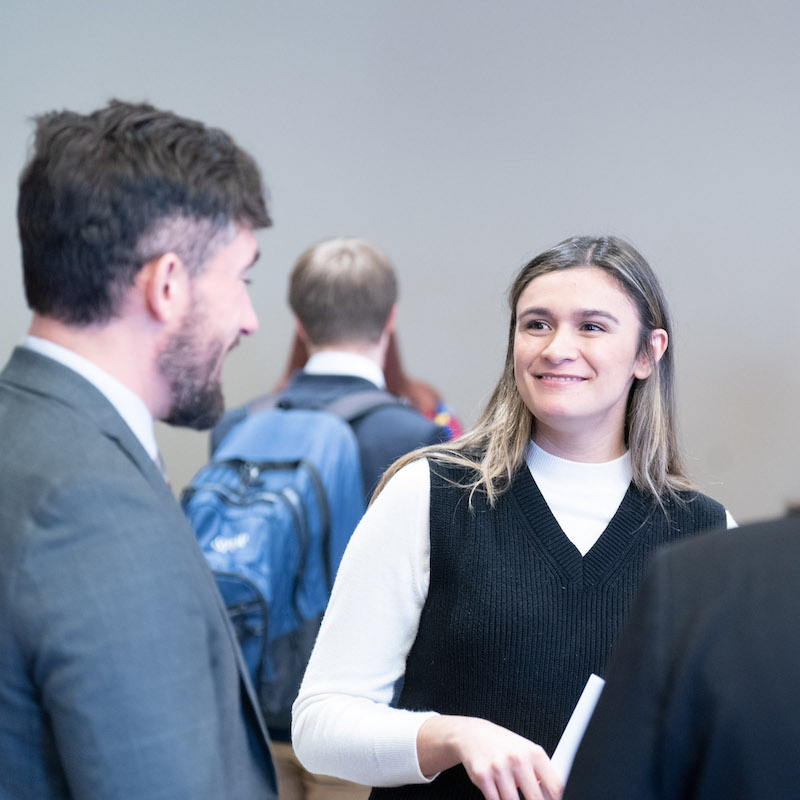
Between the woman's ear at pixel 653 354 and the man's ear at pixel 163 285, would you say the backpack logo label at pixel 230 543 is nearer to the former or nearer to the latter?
the woman's ear at pixel 653 354

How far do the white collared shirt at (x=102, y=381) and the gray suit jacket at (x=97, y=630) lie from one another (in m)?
0.05

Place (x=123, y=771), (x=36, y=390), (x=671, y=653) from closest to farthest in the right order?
(x=671, y=653) < (x=123, y=771) < (x=36, y=390)

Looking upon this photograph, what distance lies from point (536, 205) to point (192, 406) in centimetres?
297

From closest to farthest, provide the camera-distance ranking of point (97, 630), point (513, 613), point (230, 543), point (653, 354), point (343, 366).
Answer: point (97, 630), point (513, 613), point (653, 354), point (230, 543), point (343, 366)

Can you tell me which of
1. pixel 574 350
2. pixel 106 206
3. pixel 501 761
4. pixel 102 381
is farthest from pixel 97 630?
pixel 574 350

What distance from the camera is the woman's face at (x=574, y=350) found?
150 centimetres

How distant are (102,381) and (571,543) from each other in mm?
748

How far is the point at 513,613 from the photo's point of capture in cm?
139

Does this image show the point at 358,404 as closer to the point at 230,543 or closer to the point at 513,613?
the point at 230,543

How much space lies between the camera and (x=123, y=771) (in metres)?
0.86

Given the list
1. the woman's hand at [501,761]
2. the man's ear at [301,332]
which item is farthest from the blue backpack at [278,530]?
the woman's hand at [501,761]

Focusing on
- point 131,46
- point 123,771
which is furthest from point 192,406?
point 131,46

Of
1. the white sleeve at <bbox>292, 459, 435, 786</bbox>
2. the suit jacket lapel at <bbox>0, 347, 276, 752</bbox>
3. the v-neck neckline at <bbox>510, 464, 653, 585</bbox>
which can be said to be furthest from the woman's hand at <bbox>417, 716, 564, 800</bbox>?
the suit jacket lapel at <bbox>0, 347, 276, 752</bbox>

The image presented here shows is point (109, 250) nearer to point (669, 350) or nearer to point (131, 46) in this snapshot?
point (669, 350)
